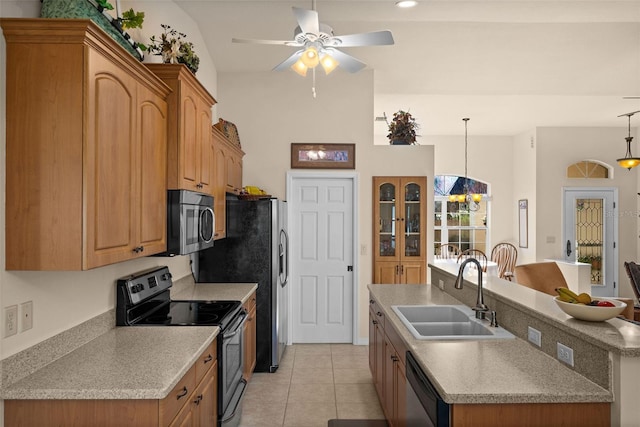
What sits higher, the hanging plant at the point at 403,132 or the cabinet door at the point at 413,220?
the hanging plant at the point at 403,132

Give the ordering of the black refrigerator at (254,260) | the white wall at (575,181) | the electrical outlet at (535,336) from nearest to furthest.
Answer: the electrical outlet at (535,336) → the black refrigerator at (254,260) → the white wall at (575,181)

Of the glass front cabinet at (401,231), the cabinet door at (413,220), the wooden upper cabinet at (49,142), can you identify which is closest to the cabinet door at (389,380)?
the wooden upper cabinet at (49,142)

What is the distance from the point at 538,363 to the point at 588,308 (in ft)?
1.03

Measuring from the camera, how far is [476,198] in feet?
24.2

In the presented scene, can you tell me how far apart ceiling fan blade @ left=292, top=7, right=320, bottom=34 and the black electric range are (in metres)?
1.90

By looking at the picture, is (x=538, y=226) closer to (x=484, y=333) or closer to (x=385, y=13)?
(x=385, y=13)

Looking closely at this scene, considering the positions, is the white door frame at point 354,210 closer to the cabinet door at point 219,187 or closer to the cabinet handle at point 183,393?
the cabinet door at point 219,187

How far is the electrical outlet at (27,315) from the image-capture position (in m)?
1.76

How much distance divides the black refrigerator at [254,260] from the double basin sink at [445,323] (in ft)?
5.07

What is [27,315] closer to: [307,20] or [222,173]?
[307,20]

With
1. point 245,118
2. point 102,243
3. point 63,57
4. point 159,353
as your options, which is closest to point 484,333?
point 159,353

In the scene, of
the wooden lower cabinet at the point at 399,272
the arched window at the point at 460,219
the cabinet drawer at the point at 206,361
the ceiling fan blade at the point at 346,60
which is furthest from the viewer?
the arched window at the point at 460,219

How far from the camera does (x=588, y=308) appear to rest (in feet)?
5.99

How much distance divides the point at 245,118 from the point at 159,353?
141 inches
